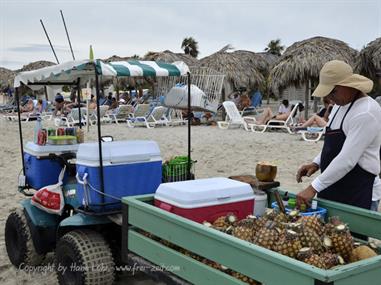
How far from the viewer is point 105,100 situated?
78.0 ft

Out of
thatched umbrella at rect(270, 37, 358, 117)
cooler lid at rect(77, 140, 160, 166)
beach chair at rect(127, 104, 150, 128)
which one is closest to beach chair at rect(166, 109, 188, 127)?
beach chair at rect(127, 104, 150, 128)

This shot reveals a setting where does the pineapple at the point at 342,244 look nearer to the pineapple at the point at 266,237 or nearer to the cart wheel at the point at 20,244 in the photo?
the pineapple at the point at 266,237

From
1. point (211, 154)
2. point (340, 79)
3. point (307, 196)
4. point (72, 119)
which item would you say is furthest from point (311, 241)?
point (72, 119)

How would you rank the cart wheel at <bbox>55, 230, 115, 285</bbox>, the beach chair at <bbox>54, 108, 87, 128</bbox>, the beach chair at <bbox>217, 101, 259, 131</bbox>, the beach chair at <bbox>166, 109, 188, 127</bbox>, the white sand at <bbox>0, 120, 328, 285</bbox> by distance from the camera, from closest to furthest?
the cart wheel at <bbox>55, 230, 115, 285</bbox> → the white sand at <bbox>0, 120, 328, 285</bbox> → the beach chair at <bbox>217, 101, 259, 131</bbox> → the beach chair at <bbox>166, 109, 188, 127</bbox> → the beach chair at <bbox>54, 108, 87, 128</bbox>

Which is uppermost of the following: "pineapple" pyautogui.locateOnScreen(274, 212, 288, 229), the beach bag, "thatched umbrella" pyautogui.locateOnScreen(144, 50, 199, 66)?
"thatched umbrella" pyautogui.locateOnScreen(144, 50, 199, 66)

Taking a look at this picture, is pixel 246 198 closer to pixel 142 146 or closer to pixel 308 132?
pixel 142 146

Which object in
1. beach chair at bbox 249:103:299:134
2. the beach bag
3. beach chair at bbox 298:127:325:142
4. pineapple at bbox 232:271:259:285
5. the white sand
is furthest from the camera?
beach chair at bbox 249:103:299:134

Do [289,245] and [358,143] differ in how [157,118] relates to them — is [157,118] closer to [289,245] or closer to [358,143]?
[358,143]

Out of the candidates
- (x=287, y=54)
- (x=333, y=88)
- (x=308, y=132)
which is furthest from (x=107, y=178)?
(x=287, y=54)

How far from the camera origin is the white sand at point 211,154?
16.6 feet

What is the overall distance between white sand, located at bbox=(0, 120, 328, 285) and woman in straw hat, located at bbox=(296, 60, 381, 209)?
173 centimetres

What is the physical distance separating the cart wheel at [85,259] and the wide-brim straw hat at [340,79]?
70.1 inches

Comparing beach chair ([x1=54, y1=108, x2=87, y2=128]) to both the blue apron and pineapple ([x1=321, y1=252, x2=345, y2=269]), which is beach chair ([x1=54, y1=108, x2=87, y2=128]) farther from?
pineapple ([x1=321, y1=252, x2=345, y2=269])

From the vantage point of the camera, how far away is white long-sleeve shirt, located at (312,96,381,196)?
2.49 metres
